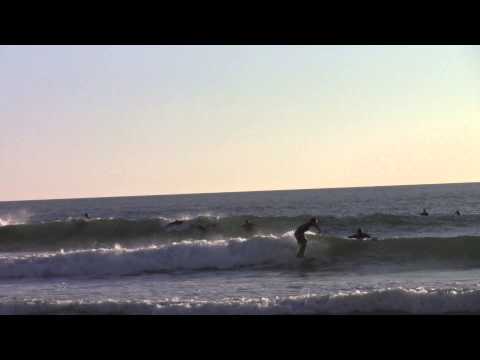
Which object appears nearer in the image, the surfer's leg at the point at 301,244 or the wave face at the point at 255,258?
the wave face at the point at 255,258

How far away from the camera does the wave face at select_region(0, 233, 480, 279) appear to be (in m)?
9.28

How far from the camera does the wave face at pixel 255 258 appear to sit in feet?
30.5

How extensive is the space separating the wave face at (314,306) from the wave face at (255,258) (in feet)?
11.7

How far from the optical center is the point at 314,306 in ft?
17.4

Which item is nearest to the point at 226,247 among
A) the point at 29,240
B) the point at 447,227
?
the point at 29,240

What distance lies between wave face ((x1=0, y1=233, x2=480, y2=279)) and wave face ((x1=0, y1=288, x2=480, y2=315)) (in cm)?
355

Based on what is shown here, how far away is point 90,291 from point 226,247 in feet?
11.4

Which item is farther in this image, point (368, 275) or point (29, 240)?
point (29, 240)

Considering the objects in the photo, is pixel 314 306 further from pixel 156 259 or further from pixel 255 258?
pixel 156 259

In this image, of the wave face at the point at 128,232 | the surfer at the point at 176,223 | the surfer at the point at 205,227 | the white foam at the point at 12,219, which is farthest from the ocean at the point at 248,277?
the white foam at the point at 12,219

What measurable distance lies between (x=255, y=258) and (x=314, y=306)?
458 cm

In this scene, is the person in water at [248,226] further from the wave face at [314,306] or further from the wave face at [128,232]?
the wave face at [314,306]
